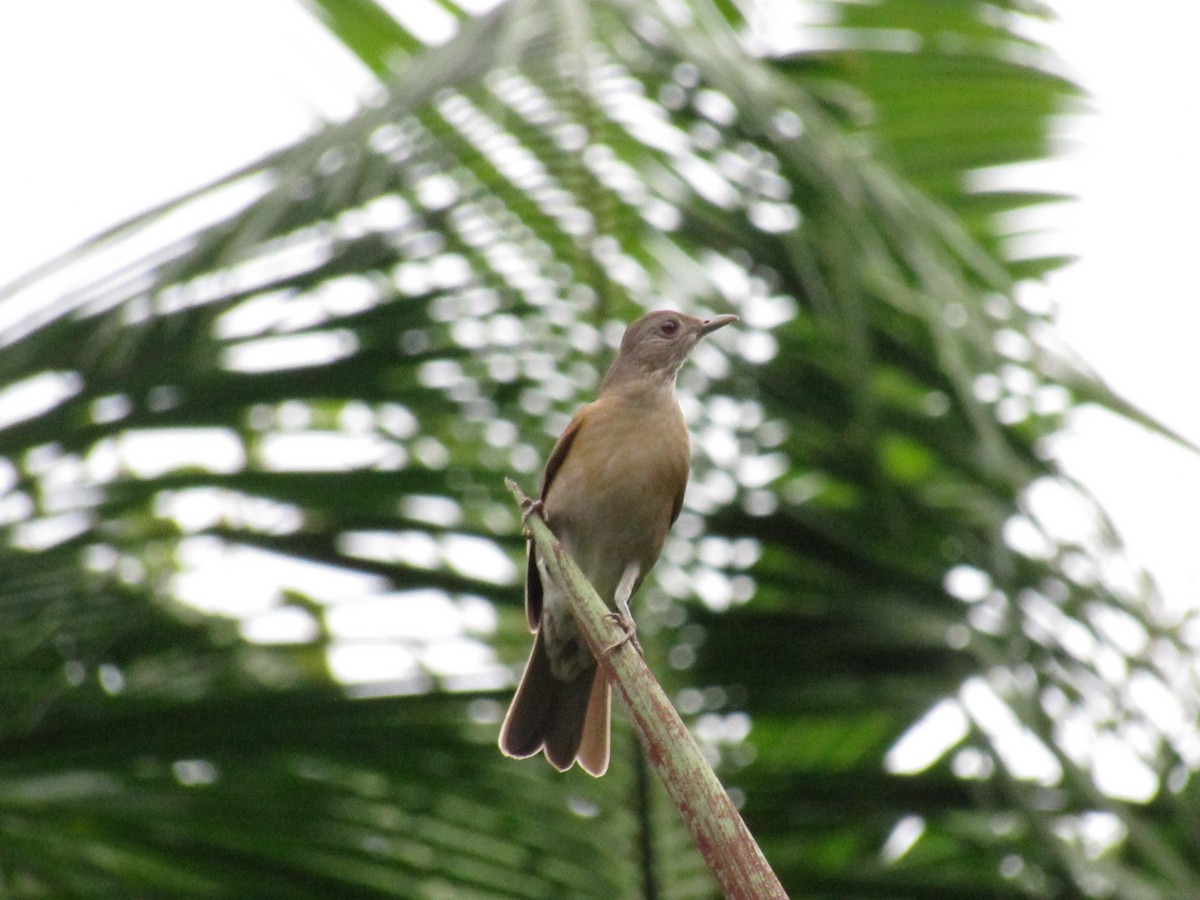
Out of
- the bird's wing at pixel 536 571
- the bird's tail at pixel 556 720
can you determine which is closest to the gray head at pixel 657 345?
the bird's wing at pixel 536 571

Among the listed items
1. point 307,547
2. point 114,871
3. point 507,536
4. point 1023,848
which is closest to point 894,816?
point 1023,848

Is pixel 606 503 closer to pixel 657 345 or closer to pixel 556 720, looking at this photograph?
pixel 657 345

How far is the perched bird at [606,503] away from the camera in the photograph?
3.78 meters

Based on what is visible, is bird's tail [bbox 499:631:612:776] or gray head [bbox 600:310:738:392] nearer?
bird's tail [bbox 499:631:612:776]

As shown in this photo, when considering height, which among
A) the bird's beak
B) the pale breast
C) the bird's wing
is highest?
the bird's beak

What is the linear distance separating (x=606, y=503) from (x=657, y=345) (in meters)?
0.47

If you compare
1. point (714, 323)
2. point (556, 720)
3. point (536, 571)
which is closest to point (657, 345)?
point (714, 323)

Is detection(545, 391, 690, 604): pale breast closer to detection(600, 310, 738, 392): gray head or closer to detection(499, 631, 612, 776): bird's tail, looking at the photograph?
detection(600, 310, 738, 392): gray head

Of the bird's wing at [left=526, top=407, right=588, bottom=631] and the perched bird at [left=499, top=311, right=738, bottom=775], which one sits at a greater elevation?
the bird's wing at [left=526, top=407, right=588, bottom=631]

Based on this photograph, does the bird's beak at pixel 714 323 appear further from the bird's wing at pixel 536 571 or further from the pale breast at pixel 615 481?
the pale breast at pixel 615 481

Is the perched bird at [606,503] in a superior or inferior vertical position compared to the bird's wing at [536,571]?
inferior

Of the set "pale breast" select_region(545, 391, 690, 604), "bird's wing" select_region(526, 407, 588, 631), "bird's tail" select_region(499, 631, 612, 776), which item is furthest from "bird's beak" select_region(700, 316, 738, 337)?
"bird's tail" select_region(499, 631, 612, 776)

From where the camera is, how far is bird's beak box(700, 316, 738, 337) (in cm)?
383

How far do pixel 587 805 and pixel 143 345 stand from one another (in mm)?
1325
